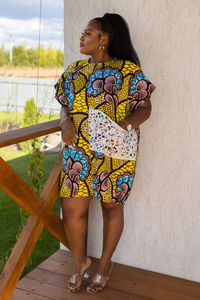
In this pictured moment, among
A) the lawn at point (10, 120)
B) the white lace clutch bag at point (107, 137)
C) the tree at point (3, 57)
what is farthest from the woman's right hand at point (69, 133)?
the tree at point (3, 57)

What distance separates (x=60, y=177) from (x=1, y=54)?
4554 mm

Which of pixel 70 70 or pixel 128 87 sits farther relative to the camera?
pixel 70 70

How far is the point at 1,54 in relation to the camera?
625cm

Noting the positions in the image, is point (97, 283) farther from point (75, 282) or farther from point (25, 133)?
point (25, 133)

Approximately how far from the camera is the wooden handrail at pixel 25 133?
1.71 metres

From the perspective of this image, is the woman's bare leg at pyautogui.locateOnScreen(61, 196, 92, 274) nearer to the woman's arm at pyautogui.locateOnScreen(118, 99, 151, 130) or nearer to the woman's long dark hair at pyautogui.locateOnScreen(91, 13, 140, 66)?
the woman's arm at pyautogui.locateOnScreen(118, 99, 151, 130)

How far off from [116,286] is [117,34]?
5.27ft

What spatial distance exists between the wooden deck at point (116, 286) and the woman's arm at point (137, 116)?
108 cm

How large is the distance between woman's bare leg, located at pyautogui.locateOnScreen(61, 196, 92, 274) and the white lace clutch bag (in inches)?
15.8

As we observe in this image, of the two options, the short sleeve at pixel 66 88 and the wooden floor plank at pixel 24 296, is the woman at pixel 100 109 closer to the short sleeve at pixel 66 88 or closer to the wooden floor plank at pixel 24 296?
the short sleeve at pixel 66 88

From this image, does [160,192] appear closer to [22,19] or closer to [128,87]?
[128,87]

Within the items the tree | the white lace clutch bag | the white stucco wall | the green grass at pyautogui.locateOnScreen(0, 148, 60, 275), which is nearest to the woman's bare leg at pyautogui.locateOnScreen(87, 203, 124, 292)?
the white stucco wall

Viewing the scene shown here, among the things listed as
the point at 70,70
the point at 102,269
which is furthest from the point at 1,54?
the point at 102,269

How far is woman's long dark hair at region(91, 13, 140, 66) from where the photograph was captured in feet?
6.72
